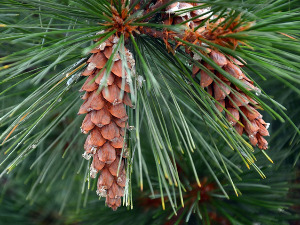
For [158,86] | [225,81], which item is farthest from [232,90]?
[158,86]

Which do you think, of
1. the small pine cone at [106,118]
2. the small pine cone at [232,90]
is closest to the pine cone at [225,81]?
the small pine cone at [232,90]

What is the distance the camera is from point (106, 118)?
1.91 ft

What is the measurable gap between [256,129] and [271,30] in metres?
0.18

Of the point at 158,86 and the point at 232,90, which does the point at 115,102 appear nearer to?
the point at 158,86

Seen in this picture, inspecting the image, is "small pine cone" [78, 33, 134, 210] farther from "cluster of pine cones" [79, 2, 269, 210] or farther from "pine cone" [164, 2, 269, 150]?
"pine cone" [164, 2, 269, 150]

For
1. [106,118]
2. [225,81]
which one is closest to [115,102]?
[106,118]

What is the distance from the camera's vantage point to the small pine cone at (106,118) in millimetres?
573

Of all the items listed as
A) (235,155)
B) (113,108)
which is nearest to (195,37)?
(113,108)

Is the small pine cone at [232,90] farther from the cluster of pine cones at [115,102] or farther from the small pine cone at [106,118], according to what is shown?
the small pine cone at [106,118]

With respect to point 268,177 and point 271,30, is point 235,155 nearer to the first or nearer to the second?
point 268,177

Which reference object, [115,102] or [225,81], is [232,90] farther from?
[115,102]

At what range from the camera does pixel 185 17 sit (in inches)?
23.4

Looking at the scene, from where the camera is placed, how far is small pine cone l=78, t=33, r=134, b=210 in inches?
22.6

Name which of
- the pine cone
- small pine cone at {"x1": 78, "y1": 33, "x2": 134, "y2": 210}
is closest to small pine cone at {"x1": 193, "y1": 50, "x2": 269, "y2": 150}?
the pine cone
